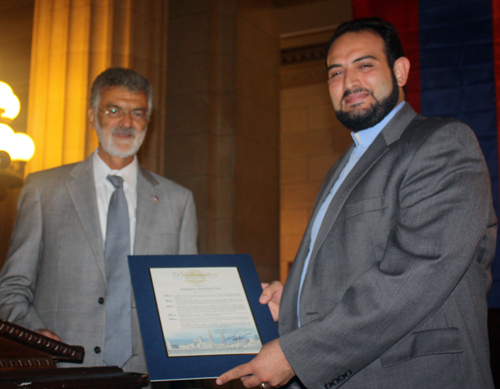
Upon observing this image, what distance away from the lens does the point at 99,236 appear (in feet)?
8.05

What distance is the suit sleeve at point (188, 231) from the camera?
9.11 ft

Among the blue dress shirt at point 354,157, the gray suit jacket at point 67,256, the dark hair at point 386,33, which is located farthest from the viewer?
the gray suit jacket at point 67,256

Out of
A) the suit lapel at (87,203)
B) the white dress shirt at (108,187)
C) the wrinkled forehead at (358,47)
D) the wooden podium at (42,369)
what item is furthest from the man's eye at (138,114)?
the wooden podium at (42,369)

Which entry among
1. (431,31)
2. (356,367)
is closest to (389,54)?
(356,367)

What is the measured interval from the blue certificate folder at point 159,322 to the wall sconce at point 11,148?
303 cm

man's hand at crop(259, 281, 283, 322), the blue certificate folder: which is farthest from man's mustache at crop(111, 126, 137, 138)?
man's hand at crop(259, 281, 283, 322)

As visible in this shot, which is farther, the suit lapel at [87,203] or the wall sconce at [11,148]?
the wall sconce at [11,148]

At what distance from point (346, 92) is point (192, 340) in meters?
1.19

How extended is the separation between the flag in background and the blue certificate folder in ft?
6.68

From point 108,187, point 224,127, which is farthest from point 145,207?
point 224,127

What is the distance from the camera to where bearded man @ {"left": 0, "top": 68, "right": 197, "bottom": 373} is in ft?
7.61

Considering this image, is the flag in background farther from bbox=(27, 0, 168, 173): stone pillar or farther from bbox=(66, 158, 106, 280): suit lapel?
bbox=(27, 0, 168, 173): stone pillar

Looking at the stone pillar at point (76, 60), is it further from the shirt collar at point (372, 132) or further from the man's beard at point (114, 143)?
the shirt collar at point (372, 132)

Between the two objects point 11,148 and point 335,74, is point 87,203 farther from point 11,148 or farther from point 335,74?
point 11,148
